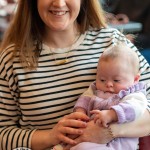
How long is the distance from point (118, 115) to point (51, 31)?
1.62 ft

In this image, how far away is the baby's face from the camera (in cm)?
125

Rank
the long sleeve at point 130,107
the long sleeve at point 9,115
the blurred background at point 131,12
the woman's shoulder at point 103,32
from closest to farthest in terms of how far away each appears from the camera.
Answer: the long sleeve at point 130,107 < the long sleeve at point 9,115 < the woman's shoulder at point 103,32 < the blurred background at point 131,12

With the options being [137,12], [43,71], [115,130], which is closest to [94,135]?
[115,130]

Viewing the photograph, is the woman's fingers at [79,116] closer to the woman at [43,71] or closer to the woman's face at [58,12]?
the woman at [43,71]

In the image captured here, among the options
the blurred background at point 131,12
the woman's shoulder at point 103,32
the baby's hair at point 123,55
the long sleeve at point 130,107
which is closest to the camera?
the long sleeve at point 130,107

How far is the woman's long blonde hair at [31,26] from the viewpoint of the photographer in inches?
55.6

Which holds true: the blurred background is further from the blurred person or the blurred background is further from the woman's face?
the woman's face

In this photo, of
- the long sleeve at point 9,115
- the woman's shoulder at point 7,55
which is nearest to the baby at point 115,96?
the long sleeve at point 9,115

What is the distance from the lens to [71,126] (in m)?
1.25

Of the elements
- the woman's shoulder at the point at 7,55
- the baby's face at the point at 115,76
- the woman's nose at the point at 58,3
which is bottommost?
the baby's face at the point at 115,76

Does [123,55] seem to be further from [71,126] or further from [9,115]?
[9,115]

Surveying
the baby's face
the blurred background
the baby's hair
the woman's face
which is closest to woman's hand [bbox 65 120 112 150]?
the baby's face

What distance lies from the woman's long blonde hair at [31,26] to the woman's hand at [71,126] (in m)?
0.26

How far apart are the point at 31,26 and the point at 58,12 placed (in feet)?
0.56
